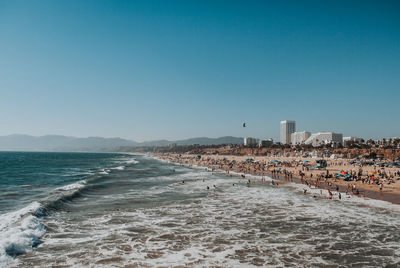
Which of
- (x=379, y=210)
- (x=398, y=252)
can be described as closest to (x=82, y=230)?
(x=398, y=252)

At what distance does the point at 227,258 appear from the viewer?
35.3 feet

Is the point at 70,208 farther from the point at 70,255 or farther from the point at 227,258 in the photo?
the point at 227,258

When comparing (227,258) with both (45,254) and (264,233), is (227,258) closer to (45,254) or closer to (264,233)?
(264,233)

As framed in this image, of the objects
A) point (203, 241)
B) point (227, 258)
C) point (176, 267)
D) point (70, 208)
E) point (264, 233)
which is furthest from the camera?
point (70, 208)

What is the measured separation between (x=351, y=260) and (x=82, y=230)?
13.9 meters

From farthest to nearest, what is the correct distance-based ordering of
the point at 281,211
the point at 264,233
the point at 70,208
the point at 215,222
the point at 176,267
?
the point at 70,208 → the point at 281,211 → the point at 215,222 → the point at 264,233 → the point at 176,267

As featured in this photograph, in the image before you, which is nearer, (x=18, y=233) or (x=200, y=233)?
(x=18, y=233)

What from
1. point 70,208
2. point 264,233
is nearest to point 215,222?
point 264,233

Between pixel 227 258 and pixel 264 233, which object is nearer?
pixel 227 258

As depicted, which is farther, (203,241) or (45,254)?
(203,241)

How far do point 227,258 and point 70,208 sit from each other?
14846 mm

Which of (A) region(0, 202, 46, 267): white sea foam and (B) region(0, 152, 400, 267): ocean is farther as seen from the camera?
(A) region(0, 202, 46, 267): white sea foam

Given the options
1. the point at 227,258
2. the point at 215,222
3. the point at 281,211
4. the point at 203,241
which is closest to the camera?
the point at 227,258

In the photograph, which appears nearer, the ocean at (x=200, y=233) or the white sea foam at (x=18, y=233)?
the ocean at (x=200, y=233)
